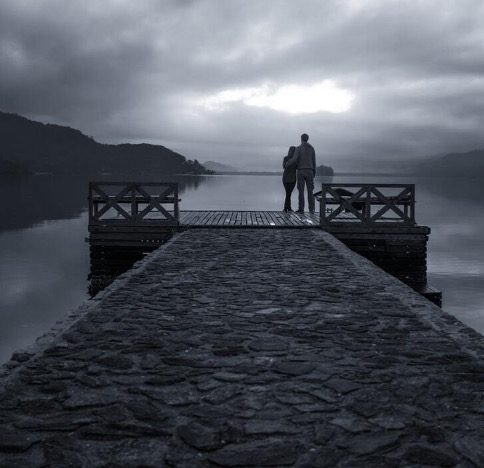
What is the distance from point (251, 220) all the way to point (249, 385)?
12716 millimetres

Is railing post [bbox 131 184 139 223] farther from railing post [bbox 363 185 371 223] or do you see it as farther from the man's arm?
railing post [bbox 363 185 371 223]

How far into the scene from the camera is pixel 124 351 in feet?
16.3

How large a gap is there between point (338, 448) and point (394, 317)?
317cm

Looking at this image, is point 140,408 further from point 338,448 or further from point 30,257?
point 30,257

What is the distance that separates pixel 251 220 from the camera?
16.8 m

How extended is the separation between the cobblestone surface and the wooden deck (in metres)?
8.11

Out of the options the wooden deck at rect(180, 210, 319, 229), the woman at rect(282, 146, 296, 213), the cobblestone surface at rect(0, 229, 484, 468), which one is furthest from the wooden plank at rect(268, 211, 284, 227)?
the cobblestone surface at rect(0, 229, 484, 468)

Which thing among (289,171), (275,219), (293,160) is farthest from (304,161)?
(275,219)

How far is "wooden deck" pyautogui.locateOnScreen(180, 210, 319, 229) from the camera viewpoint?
15.5 meters

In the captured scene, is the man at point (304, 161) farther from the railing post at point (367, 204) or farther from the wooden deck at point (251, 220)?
the railing post at point (367, 204)

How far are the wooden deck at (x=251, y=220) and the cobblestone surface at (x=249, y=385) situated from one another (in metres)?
8.11

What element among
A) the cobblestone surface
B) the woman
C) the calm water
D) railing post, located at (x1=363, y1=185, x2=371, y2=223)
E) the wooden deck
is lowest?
the calm water

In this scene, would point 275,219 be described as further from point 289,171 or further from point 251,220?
point 289,171

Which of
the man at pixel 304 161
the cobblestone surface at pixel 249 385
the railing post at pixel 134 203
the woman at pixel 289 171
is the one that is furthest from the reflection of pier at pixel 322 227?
the cobblestone surface at pixel 249 385
